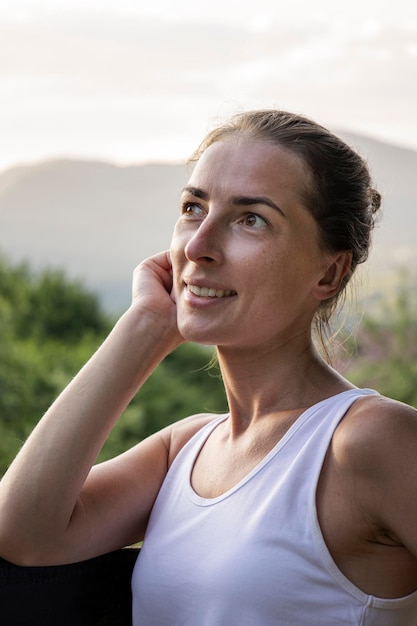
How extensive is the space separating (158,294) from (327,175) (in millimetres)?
412

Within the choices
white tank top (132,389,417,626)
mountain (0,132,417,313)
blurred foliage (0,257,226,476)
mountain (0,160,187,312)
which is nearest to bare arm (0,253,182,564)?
white tank top (132,389,417,626)

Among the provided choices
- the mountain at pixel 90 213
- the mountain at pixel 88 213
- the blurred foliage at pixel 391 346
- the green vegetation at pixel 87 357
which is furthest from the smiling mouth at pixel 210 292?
the mountain at pixel 88 213

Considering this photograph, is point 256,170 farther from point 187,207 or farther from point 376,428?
point 376,428

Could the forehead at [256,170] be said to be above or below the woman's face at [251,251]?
above

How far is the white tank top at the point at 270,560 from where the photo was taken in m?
1.28

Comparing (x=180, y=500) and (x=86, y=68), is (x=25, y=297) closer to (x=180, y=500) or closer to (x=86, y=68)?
(x=86, y=68)

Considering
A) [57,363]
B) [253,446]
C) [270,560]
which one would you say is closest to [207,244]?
[253,446]

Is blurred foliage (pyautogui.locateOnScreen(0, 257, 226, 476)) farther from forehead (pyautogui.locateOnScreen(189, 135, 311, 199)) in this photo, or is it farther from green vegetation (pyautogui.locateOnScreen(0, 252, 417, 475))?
forehead (pyautogui.locateOnScreen(189, 135, 311, 199))

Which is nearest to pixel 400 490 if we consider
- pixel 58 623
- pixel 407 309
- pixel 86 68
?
pixel 58 623

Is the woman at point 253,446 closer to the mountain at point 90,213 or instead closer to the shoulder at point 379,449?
the shoulder at point 379,449

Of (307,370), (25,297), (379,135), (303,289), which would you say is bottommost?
(25,297)

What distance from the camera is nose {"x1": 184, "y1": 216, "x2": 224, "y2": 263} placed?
1430mm

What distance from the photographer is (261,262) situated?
4.63ft

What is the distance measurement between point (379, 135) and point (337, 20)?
1471mm
